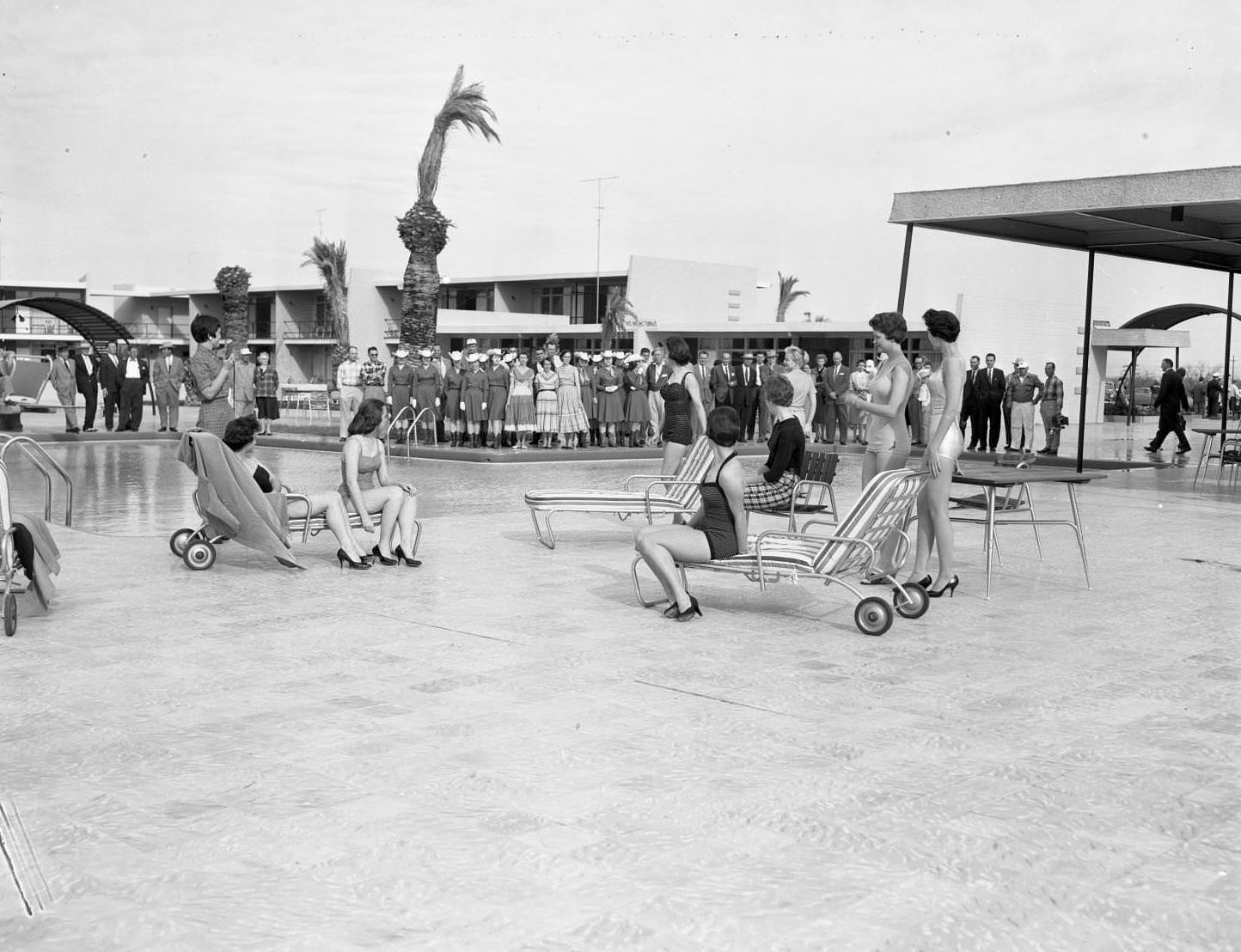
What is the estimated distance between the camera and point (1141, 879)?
12.5 ft

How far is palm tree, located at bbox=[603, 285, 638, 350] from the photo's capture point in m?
53.5

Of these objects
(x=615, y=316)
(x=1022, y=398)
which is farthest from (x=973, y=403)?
(x=615, y=316)

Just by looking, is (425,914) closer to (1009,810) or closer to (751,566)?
(1009,810)

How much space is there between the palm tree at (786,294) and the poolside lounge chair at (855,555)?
64.9 meters

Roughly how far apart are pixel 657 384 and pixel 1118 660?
1707 cm

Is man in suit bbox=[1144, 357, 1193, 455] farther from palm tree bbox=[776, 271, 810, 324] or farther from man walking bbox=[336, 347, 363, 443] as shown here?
palm tree bbox=[776, 271, 810, 324]

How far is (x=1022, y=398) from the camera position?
23516 mm

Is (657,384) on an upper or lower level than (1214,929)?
upper

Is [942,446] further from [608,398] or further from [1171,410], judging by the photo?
[1171,410]

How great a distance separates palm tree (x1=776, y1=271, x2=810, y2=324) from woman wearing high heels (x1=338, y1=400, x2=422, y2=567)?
6367 cm

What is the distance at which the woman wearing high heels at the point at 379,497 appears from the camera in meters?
9.25

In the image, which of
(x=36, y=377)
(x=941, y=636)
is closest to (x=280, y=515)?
(x=941, y=636)

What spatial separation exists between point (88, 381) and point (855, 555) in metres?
20.6

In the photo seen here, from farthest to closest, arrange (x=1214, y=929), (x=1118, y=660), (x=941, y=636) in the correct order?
(x=941, y=636) → (x=1118, y=660) → (x=1214, y=929)
